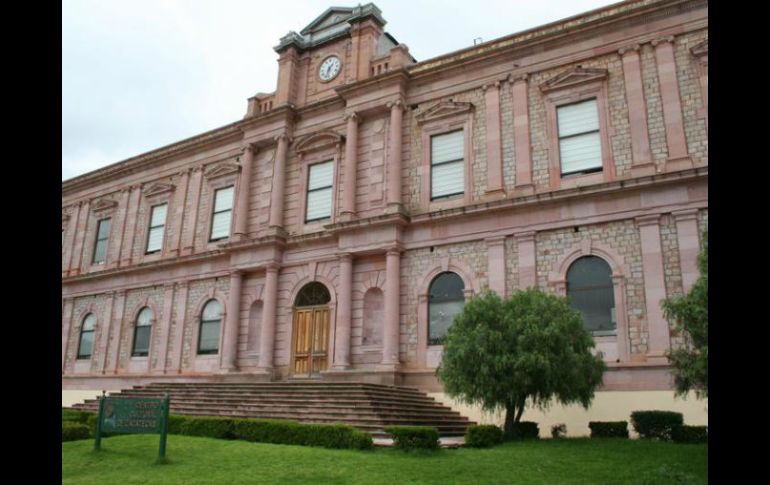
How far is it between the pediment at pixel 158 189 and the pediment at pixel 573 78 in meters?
19.5

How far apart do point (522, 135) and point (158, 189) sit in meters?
19.7

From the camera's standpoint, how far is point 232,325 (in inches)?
1008

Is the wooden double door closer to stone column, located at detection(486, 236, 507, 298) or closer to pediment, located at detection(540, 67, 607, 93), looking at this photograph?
stone column, located at detection(486, 236, 507, 298)

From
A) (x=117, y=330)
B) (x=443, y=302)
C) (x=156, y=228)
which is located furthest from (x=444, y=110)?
(x=117, y=330)

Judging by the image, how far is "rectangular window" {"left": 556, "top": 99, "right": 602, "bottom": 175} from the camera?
20309 mm

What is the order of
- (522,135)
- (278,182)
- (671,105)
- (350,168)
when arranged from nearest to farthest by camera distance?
(671,105)
(522,135)
(350,168)
(278,182)

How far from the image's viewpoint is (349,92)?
25.4m

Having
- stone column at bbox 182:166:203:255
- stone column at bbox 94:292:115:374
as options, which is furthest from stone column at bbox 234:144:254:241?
stone column at bbox 94:292:115:374

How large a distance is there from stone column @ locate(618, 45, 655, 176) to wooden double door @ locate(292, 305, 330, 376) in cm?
1232

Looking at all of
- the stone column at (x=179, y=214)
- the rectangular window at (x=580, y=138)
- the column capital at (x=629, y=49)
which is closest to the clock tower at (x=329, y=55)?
the stone column at (x=179, y=214)

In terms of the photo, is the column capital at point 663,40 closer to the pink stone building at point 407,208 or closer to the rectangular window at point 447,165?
the pink stone building at point 407,208

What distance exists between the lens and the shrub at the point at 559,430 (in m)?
16.8

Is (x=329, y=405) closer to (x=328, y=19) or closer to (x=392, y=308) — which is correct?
(x=392, y=308)
